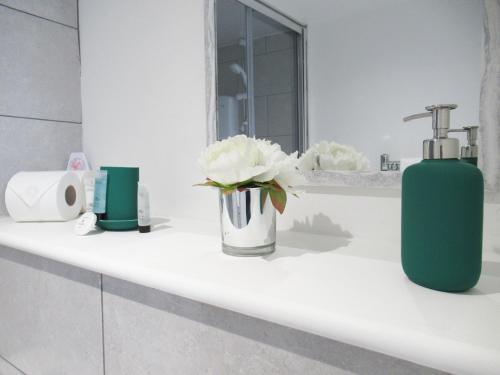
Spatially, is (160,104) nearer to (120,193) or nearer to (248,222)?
(120,193)

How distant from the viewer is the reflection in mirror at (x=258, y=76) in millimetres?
757

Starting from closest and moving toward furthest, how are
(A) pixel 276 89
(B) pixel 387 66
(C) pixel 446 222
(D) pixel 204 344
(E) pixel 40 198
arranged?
(C) pixel 446 222
(D) pixel 204 344
(B) pixel 387 66
(A) pixel 276 89
(E) pixel 40 198

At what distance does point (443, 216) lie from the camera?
0.40m

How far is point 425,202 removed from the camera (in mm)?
408

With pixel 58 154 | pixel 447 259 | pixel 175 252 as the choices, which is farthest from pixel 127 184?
pixel 447 259

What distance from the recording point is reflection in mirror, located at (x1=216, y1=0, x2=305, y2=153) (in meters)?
0.76

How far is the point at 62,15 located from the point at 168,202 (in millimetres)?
785

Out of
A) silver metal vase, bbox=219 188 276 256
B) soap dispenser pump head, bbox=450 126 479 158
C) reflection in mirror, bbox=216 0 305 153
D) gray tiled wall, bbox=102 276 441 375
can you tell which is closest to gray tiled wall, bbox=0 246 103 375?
gray tiled wall, bbox=102 276 441 375

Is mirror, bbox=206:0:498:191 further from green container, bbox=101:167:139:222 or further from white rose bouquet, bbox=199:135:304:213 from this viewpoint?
green container, bbox=101:167:139:222

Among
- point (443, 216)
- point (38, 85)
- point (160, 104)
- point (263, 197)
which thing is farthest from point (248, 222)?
point (38, 85)

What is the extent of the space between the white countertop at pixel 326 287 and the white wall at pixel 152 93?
247mm

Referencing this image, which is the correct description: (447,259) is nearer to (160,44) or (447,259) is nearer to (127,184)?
(127,184)

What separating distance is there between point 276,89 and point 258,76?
6 centimetres

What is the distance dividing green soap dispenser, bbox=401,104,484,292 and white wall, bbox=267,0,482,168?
0.21 metres
